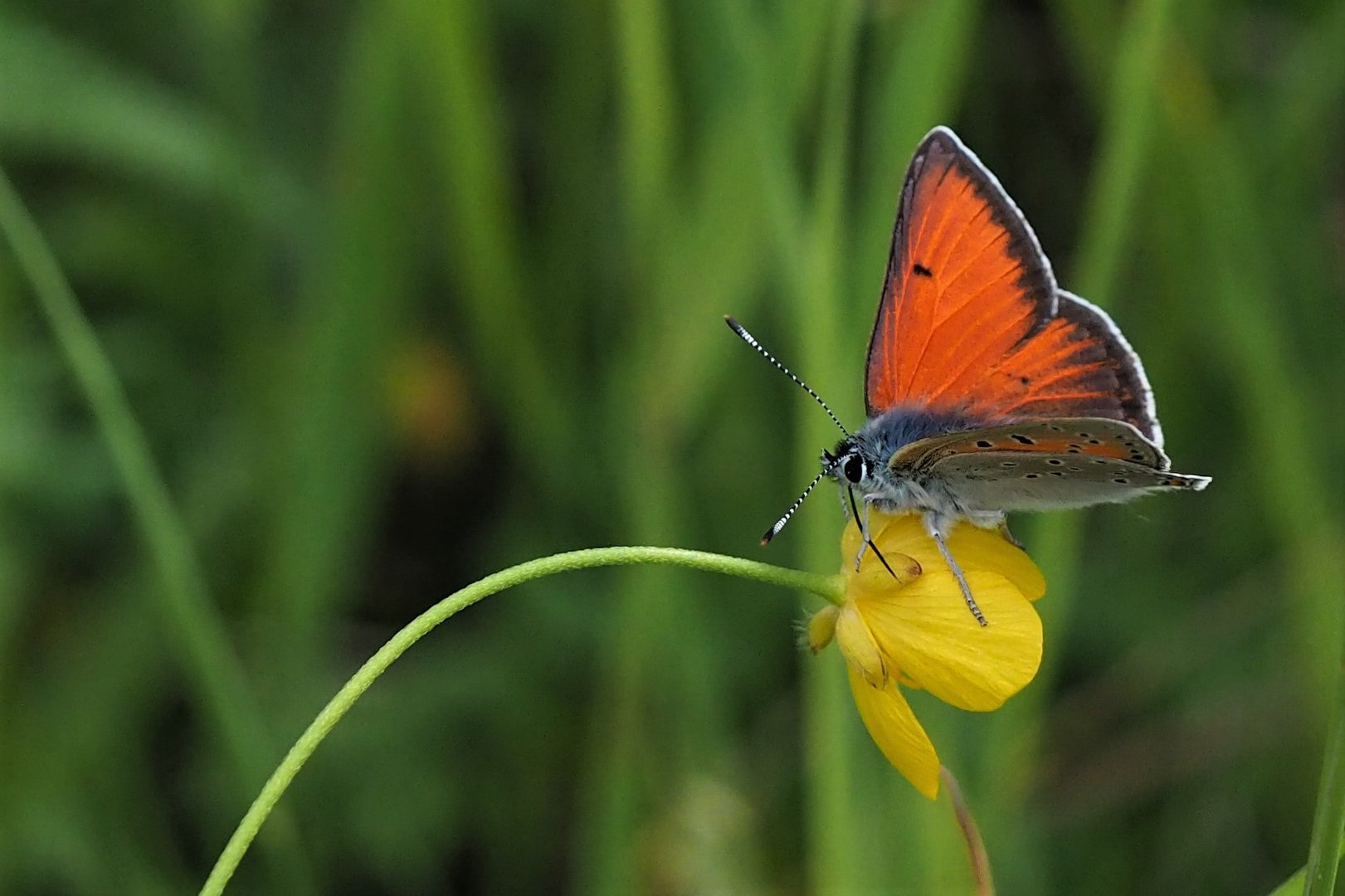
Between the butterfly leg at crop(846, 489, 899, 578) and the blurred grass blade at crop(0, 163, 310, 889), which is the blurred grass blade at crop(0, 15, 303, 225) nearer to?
the blurred grass blade at crop(0, 163, 310, 889)

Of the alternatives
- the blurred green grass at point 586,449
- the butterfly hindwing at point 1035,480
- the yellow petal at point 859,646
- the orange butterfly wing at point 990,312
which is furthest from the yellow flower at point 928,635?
the blurred green grass at point 586,449

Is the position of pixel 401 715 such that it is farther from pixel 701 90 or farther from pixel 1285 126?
pixel 1285 126

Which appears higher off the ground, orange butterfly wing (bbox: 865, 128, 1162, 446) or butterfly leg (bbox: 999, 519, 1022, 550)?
orange butterfly wing (bbox: 865, 128, 1162, 446)

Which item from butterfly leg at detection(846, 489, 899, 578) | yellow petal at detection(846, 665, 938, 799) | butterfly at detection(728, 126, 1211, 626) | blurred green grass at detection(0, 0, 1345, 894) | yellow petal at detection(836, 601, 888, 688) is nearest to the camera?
yellow petal at detection(846, 665, 938, 799)

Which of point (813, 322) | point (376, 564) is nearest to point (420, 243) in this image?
point (376, 564)

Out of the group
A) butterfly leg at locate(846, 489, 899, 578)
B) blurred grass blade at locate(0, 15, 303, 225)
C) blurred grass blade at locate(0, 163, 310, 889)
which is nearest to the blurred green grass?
blurred grass blade at locate(0, 15, 303, 225)

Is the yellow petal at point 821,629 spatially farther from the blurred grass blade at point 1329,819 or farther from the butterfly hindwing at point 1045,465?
the blurred grass blade at point 1329,819

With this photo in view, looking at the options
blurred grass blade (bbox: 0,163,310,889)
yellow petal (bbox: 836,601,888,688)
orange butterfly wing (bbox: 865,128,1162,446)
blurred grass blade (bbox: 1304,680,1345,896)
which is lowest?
blurred grass blade (bbox: 1304,680,1345,896)
